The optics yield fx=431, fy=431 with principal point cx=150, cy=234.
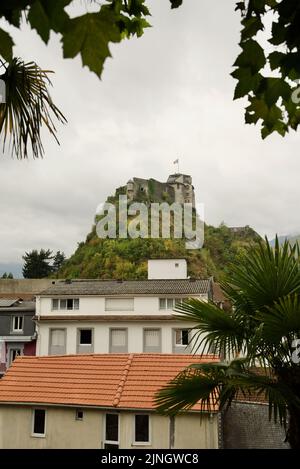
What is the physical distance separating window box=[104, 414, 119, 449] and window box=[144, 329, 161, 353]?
15307 millimetres

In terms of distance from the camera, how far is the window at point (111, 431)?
1329cm

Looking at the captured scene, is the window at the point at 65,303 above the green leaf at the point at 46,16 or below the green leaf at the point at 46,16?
above

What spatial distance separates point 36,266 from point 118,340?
2199 inches

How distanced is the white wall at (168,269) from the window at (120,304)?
11.2 m

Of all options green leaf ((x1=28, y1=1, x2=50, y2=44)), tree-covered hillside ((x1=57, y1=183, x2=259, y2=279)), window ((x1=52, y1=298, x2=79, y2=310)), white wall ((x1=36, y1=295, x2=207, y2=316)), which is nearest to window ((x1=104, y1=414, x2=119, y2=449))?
green leaf ((x1=28, y1=1, x2=50, y2=44))

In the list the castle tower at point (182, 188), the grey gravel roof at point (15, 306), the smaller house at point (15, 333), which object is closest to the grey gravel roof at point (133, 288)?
the grey gravel roof at point (15, 306)

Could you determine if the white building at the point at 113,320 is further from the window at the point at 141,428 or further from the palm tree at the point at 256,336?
the palm tree at the point at 256,336

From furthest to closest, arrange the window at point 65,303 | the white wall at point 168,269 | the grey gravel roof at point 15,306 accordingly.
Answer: the white wall at point 168,269
the grey gravel roof at point 15,306
the window at point 65,303

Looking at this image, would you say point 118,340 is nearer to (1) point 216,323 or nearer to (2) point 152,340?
(2) point 152,340

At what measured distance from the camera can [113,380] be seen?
14508mm

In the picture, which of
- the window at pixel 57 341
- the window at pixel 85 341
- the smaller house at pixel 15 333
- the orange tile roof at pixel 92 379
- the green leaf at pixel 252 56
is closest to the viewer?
the green leaf at pixel 252 56

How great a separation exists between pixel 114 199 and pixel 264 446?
7735cm

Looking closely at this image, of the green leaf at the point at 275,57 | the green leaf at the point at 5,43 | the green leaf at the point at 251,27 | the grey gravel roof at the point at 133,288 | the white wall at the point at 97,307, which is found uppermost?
the grey gravel roof at the point at 133,288

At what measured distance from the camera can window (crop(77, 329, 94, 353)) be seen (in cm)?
2978
